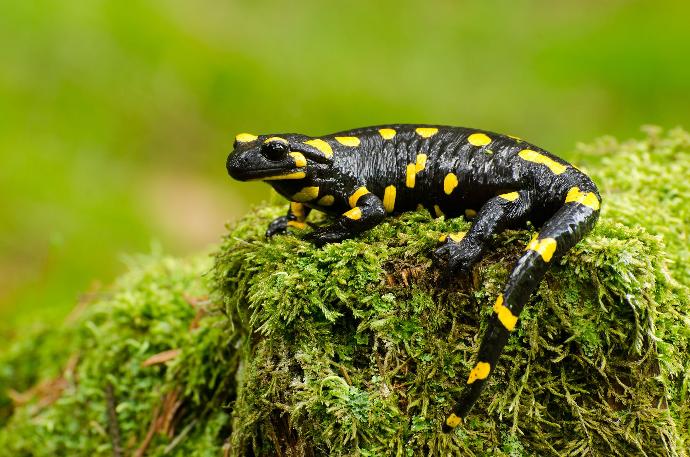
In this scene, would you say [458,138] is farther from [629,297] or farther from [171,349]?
[171,349]

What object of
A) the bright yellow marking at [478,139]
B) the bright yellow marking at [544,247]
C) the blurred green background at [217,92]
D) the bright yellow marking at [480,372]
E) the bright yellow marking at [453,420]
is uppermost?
the blurred green background at [217,92]

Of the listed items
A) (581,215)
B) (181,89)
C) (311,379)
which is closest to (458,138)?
(581,215)

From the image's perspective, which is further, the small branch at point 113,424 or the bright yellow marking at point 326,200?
the small branch at point 113,424

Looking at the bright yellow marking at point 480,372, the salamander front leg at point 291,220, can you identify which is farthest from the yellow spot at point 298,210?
the bright yellow marking at point 480,372

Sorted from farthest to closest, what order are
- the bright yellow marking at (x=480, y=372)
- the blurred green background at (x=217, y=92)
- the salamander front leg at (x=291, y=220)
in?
the blurred green background at (x=217, y=92) → the salamander front leg at (x=291, y=220) → the bright yellow marking at (x=480, y=372)

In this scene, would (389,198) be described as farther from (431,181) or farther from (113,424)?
(113,424)

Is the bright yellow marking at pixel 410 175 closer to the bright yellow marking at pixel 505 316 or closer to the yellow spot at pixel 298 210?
the yellow spot at pixel 298 210

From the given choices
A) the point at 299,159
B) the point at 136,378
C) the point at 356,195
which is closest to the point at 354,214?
the point at 356,195
